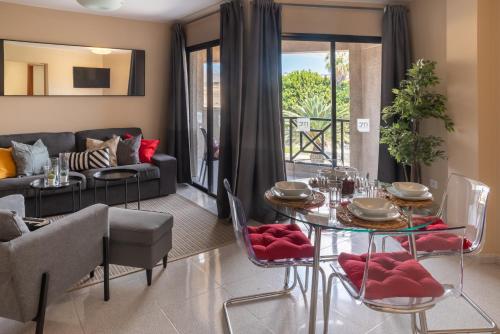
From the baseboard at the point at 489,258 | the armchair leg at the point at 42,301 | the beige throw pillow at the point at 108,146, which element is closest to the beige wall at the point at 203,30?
the beige throw pillow at the point at 108,146

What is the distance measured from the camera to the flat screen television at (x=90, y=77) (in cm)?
520

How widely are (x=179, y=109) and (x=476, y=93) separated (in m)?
4.03

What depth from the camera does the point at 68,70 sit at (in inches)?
201

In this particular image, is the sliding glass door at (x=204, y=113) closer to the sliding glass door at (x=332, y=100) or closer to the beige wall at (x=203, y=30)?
the beige wall at (x=203, y=30)

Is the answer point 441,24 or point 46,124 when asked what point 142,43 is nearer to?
point 46,124

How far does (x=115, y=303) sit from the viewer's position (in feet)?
8.22

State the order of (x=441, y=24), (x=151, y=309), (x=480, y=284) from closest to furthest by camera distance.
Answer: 1. (x=151, y=309)
2. (x=480, y=284)
3. (x=441, y=24)

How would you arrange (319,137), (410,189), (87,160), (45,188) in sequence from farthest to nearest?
(87,160), (319,137), (45,188), (410,189)

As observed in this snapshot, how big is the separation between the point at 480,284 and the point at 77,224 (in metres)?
2.86

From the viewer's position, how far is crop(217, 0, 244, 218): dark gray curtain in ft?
13.4

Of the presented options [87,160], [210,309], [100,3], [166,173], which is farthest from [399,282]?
[87,160]

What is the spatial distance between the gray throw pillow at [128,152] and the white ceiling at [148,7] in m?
1.79

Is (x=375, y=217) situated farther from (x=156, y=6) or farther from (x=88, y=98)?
(x=88, y=98)

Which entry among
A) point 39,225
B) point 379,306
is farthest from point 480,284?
point 39,225
